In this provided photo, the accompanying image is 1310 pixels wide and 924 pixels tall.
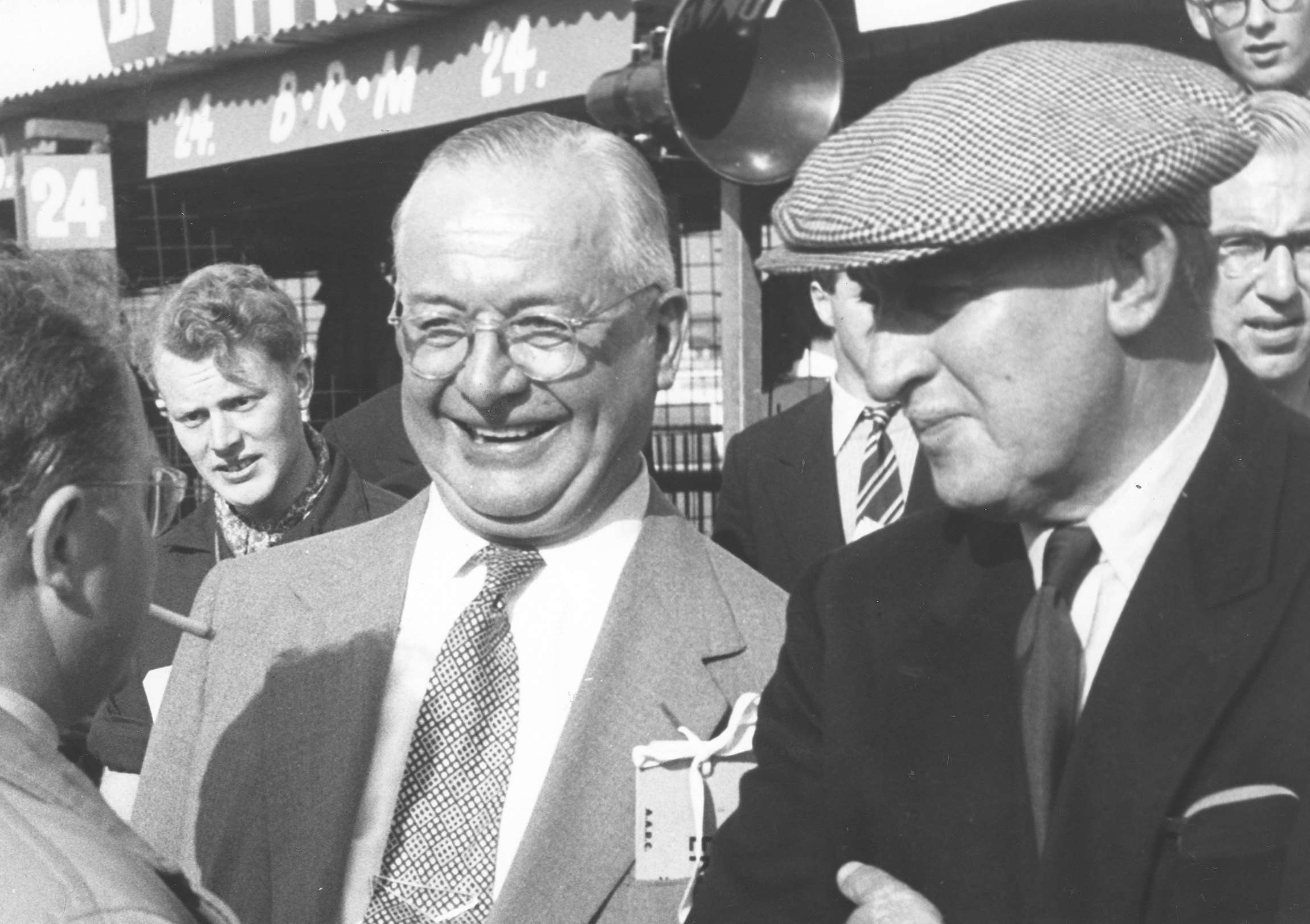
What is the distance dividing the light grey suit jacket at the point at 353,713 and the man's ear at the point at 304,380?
1.72 metres

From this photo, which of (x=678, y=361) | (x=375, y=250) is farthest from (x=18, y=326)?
(x=375, y=250)

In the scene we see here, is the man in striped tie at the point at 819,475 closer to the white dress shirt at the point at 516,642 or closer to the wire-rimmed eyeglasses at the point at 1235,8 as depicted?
the wire-rimmed eyeglasses at the point at 1235,8

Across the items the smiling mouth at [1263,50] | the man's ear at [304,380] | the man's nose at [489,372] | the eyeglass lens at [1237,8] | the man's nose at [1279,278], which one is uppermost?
the eyeglass lens at [1237,8]

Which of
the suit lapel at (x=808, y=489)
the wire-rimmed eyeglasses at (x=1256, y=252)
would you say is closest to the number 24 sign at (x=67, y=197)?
the suit lapel at (x=808, y=489)

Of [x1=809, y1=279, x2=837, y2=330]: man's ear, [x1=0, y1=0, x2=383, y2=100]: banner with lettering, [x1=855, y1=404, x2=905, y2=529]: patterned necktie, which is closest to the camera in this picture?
[x1=855, y1=404, x2=905, y2=529]: patterned necktie

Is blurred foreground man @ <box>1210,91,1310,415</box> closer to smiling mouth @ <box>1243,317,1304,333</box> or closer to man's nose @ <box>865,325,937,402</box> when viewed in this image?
smiling mouth @ <box>1243,317,1304,333</box>

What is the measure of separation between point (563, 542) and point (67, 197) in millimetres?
5117

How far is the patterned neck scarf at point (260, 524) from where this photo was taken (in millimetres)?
3953

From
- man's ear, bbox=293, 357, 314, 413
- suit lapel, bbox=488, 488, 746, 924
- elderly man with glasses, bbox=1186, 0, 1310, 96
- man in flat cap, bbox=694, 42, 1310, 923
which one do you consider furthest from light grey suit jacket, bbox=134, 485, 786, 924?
man's ear, bbox=293, 357, 314, 413

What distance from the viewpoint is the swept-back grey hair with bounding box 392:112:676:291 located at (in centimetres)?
233

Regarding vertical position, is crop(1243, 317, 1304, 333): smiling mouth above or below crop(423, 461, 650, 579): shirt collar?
above

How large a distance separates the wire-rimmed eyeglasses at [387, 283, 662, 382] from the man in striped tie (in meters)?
1.52

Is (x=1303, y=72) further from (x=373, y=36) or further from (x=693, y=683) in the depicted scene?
(x=373, y=36)

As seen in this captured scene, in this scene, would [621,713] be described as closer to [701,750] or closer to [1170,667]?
[701,750]
